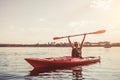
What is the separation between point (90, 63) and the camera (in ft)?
99.9

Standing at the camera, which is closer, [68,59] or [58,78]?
[58,78]

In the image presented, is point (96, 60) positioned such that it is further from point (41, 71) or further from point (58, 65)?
point (41, 71)

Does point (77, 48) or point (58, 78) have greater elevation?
point (77, 48)

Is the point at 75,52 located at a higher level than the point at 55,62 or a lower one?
higher

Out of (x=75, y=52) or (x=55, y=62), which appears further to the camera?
(x=75, y=52)

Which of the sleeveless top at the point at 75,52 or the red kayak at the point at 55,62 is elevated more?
the sleeveless top at the point at 75,52

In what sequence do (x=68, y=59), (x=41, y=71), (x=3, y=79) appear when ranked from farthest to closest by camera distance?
(x=68, y=59)
(x=41, y=71)
(x=3, y=79)

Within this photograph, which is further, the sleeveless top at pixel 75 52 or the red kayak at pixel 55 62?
the sleeveless top at pixel 75 52

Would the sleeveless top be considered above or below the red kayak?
above

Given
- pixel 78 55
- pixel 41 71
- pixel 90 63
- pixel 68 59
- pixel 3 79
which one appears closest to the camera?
pixel 3 79

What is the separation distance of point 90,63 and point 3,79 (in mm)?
14165

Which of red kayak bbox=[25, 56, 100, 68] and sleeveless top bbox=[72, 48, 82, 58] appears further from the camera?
sleeveless top bbox=[72, 48, 82, 58]

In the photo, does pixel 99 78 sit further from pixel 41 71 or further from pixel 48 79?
pixel 41 71

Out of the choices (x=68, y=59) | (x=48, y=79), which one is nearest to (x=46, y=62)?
(x=68, y=59)
